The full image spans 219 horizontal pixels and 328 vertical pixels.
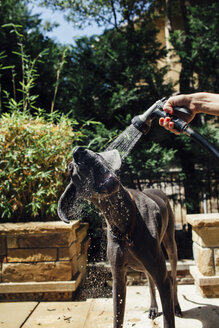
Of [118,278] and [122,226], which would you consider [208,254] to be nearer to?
[118,278]

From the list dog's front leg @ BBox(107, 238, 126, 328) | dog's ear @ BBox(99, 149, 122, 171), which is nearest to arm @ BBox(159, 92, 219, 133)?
dog's ear @ BBox(99, 149, 122, 171)

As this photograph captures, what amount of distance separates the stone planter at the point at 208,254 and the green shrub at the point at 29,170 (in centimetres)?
202

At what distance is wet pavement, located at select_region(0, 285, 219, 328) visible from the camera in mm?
3104

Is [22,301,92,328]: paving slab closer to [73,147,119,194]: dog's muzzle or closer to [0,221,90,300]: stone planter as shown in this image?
[0,221,90,300]: stone planter

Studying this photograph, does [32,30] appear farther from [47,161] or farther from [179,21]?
[179,21]

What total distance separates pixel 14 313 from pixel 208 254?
2536 millimetres

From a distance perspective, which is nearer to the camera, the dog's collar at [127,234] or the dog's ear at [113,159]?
the dog's ear at [113,159]

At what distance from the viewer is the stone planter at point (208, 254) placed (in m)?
3.77

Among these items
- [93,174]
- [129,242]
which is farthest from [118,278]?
[93,174]

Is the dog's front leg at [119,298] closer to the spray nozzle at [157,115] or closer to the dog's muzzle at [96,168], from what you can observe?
the dog's muzzle at [96,168]

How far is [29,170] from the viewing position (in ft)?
13.6

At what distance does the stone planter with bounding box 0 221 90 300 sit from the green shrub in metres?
0.27

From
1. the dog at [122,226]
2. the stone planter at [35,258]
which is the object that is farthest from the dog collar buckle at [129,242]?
the stone planter at [35,258]

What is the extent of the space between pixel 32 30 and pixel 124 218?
Result: 7.27m
